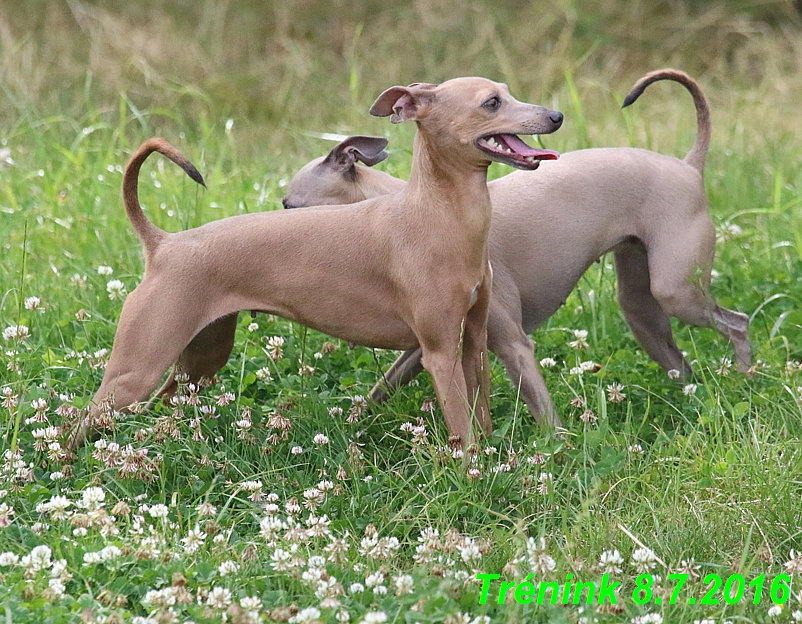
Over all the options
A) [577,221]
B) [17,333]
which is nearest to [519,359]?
[577,221]

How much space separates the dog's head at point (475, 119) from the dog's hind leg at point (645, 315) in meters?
1.42

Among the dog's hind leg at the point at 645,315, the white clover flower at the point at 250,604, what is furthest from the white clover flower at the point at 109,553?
the dog's hind leg at the point at 645,315

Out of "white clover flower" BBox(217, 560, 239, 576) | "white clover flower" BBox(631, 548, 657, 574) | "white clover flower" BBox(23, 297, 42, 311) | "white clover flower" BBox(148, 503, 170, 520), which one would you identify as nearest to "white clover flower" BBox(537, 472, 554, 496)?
"white clover flower" BBox(631, 548, 657, 574)

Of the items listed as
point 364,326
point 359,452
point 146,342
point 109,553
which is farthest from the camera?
point 364,326

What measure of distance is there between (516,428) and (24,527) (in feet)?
5.95

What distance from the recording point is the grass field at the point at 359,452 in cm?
294

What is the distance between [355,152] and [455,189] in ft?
3.01

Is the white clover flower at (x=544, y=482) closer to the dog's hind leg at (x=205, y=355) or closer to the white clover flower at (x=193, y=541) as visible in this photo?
the white clover flower at (x=193, y=541)

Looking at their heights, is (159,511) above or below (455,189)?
below

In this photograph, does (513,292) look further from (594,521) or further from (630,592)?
(630,592)

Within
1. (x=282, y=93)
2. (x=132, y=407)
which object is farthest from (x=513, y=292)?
(x=282, y=93)

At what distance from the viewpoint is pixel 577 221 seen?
4.56 meters

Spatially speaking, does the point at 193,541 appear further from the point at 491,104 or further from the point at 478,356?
the point at 491,104

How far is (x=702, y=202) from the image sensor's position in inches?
180
